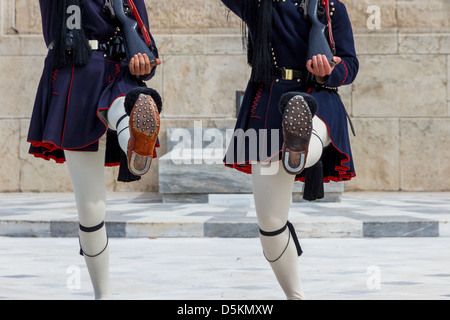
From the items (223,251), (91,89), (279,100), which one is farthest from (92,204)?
(223,251)

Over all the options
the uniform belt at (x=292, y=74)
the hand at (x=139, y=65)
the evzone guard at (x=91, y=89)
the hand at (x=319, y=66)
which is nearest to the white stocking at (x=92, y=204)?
the evzone guard at (x=91, y=89)

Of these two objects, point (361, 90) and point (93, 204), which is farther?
point (361, 90)

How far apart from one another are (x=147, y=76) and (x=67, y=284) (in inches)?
56.7

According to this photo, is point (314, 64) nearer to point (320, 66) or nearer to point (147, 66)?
point (320, 66)

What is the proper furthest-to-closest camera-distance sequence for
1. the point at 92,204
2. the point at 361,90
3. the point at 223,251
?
the point at 361,90 → the point at 223,251 → the point at 92,204

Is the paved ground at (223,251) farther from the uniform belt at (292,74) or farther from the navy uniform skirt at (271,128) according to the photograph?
the uniform belt at (292,74)

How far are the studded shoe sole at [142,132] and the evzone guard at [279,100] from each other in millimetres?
412

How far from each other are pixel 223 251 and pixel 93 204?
242cm

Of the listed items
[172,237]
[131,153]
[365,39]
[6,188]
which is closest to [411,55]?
[365,39]

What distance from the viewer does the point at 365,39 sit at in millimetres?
10328

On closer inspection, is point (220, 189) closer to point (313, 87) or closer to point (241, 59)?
point (241, 59)

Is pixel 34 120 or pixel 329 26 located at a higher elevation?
pixel 329 26

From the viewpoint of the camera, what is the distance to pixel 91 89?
10.7ft

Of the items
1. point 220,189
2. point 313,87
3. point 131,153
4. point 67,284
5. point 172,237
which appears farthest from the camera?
point 220,189
